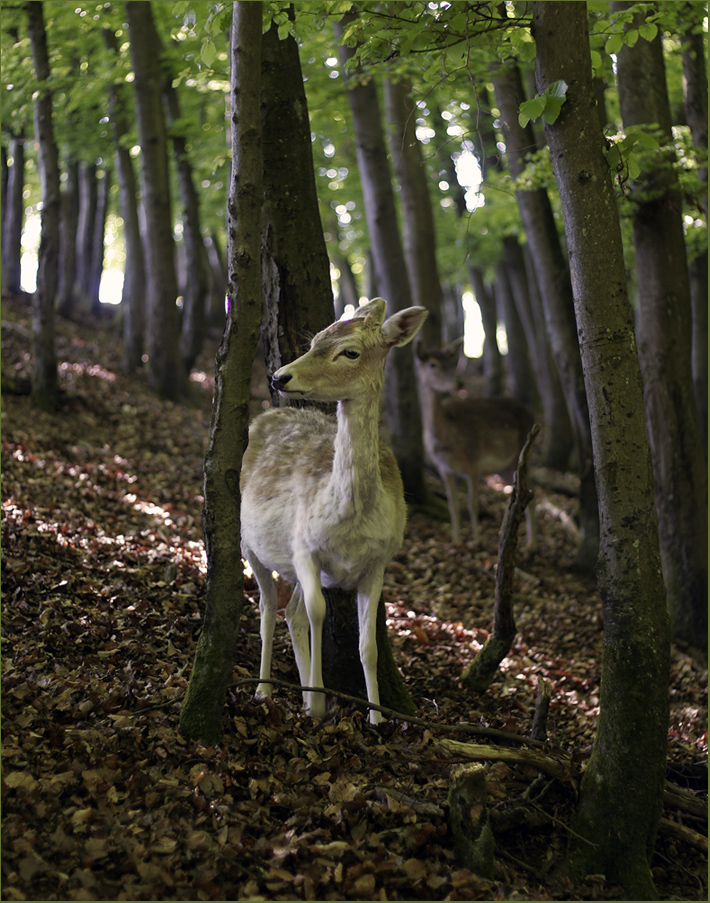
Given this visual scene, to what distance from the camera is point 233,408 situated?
4312 millimetres

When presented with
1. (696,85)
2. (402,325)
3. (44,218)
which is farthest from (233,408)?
(696,85)

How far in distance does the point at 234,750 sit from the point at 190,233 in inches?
518

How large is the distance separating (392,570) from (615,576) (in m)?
5.16

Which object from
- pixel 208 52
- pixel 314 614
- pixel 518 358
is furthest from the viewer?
pixel 518 358

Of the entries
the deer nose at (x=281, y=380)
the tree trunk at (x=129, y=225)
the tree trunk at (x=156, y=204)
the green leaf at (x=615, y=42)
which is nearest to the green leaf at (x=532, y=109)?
the green leaf at (x=615, y=42)

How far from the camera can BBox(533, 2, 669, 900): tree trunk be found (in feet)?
13.6

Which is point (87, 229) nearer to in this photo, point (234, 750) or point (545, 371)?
point (545, 371)

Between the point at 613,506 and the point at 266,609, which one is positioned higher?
the point at 613,506

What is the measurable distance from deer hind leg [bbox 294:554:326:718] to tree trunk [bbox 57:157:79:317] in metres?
16.3

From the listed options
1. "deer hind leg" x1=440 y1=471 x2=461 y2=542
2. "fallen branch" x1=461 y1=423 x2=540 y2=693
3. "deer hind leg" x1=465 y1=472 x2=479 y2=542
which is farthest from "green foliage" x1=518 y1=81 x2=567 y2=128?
"deer hind leg" x1=465 y1=472 x2=479 y2=542

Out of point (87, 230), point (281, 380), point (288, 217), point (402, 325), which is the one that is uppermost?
point (87, 230)

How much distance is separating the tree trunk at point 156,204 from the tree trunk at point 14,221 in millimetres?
5556

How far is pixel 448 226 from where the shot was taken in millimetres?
24359

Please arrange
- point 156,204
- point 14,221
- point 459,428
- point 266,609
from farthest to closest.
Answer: point 14,221 < point 156,204 < point 459,428 < point 266,609
